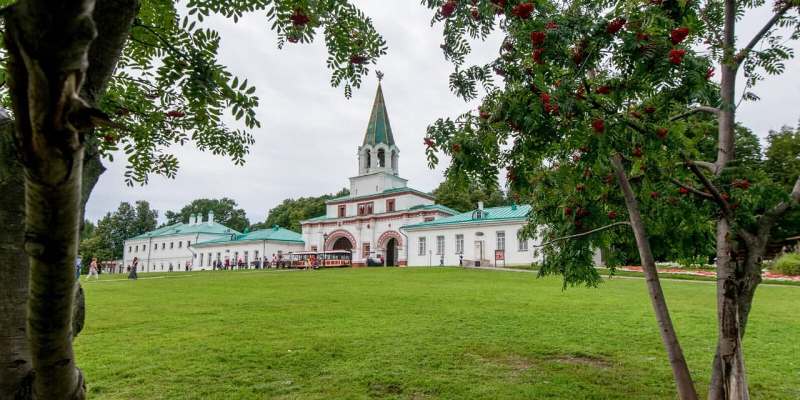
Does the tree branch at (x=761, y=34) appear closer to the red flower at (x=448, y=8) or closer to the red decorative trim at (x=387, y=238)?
the red flower at (x=448, y=8)

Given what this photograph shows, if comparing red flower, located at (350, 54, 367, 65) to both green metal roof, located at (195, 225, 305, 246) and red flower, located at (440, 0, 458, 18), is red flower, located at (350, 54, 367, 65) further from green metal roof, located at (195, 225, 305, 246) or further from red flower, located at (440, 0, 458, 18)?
green metal roof, located at (195, 225, 305, 246)

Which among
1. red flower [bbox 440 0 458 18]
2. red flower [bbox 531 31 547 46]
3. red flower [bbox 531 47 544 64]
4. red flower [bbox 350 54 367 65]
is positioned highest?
red flower [bbox 440 0 458 18]

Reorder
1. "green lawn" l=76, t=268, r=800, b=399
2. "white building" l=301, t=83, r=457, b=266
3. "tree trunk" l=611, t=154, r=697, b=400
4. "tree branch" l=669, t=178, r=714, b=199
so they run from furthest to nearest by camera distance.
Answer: "white building" l=301, t=83, r=457, b=266 → "green lawn" l=76, t=268, r=800, b=399 → "tree trunk" l=611, t=154, r=697, b=400 → "tree branch" l=669, t=178, r=714, b=199

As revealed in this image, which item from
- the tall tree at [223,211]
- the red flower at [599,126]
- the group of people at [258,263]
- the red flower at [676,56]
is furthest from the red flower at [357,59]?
the tall tree at [223,211]

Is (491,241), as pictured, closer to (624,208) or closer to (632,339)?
(632,339)

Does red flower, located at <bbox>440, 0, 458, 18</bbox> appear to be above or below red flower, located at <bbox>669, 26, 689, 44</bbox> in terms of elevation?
above

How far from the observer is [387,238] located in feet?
156

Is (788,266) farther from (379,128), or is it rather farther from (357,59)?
(379,128)

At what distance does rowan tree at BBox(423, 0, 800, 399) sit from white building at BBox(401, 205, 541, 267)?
32.3 meters

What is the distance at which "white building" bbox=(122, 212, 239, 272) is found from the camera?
69400 millimetres

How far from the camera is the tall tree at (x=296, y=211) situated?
A: 68062 millimetres

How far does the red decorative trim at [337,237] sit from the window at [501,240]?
1618cm

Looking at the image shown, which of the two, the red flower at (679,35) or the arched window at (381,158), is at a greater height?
the arched window at (381,158)

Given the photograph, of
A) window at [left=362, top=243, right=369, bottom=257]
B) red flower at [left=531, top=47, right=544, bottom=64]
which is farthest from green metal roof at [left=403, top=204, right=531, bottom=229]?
red flower at [left=531, top=47, right=544, bottom=64]
